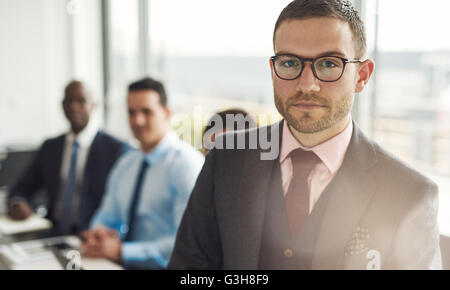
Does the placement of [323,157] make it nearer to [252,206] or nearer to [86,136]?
[252,206]

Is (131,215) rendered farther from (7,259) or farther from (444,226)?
(444,226)

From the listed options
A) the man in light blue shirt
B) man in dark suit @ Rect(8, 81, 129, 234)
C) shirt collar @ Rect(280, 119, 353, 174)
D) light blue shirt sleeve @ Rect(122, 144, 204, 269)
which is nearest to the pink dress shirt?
shirt collar @ Rect(280, 119, 353, 174)

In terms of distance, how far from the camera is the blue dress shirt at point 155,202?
156cm

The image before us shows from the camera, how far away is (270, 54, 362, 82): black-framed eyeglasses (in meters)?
0.80

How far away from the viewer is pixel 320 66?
80 cm

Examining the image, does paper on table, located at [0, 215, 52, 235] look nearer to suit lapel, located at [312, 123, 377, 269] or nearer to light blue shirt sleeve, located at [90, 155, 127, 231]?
light blue shirt sleeve, located at [90, 155, 127, 231]

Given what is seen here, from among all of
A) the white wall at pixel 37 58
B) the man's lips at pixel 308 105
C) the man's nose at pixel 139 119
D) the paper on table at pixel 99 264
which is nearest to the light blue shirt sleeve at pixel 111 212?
the man's nose at pixel 139 119

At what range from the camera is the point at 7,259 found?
161 centimetres

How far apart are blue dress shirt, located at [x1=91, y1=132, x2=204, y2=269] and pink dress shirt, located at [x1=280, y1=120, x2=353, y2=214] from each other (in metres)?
0.58

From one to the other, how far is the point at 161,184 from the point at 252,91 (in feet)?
2.03

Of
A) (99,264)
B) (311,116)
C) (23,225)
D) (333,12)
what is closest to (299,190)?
(311,116)

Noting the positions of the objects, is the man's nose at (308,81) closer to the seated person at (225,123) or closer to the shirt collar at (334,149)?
the shirt collar at (334,149)

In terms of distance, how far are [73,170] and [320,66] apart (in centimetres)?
176

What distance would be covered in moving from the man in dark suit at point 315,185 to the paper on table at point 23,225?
4.92ft
